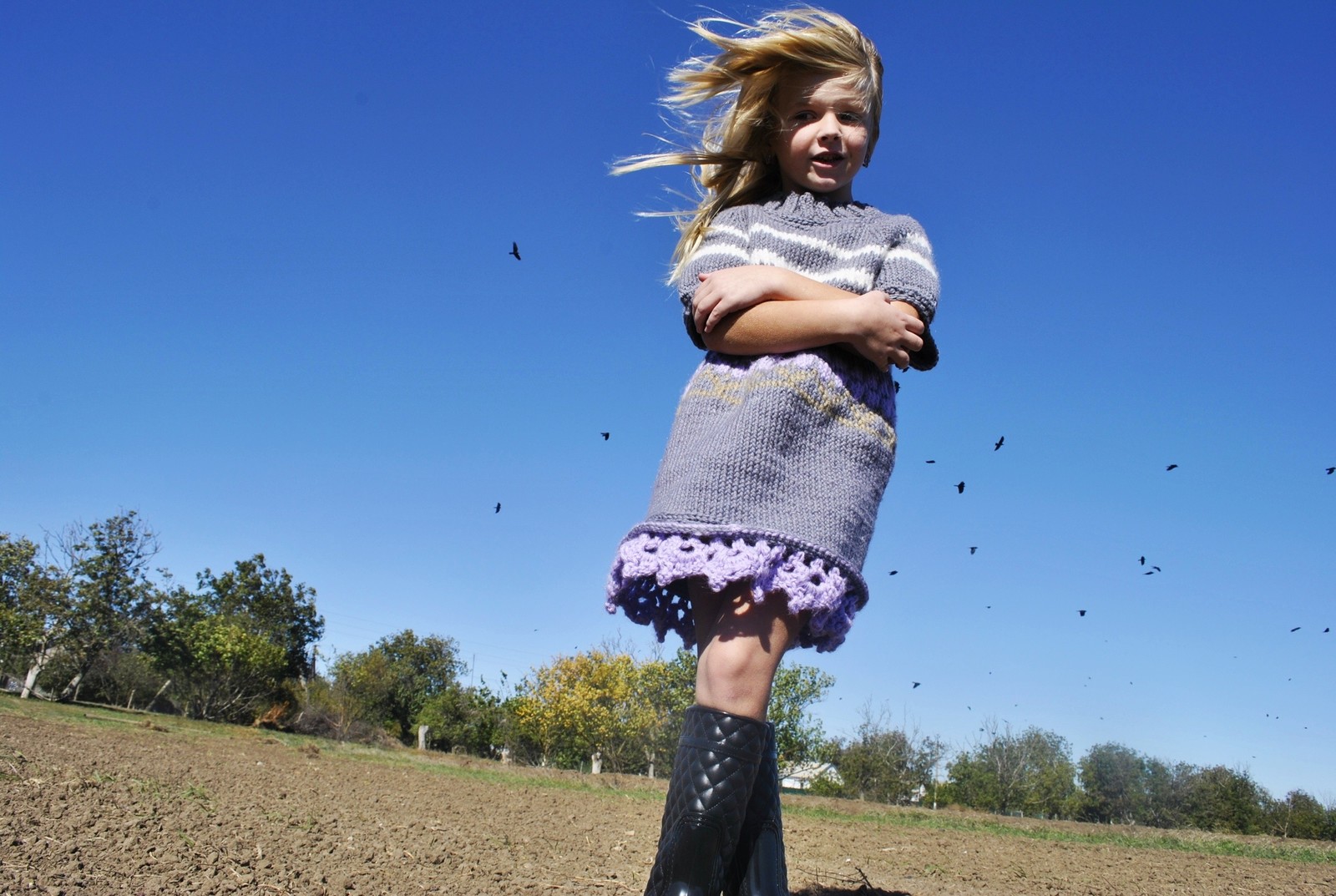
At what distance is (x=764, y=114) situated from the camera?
2.29 m

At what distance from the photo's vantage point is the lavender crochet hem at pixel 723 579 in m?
1.65

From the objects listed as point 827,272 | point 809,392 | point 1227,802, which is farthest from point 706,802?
point 1227,802

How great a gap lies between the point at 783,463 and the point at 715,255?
1.80 ft

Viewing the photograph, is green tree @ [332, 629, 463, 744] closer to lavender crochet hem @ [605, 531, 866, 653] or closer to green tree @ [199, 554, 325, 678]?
green tree @ [199, 554, 325, 678]

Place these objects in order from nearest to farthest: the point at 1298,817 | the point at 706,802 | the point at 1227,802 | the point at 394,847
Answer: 1. the point at 706,802
2. the point at 394,847
3. the point at 1298,817
4. the point at 1227,802

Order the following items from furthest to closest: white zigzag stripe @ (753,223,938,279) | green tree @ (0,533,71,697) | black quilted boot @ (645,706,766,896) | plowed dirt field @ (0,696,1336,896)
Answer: green tree @ (0,533,71,697)
plowed dirt field @ (0,696,1336,896)
white zigzag stripe @ (753,223,938,279)
black quilted boot @ (645,706,766,896)

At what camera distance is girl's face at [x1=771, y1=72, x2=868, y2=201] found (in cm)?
215

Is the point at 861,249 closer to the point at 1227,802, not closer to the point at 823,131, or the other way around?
the point at 823,131

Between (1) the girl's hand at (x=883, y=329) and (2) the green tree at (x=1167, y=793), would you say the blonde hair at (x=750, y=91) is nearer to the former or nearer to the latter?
(1) the girl's hand at (x=883, y=329)

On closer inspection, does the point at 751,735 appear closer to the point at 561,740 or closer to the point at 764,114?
the point at 764,114

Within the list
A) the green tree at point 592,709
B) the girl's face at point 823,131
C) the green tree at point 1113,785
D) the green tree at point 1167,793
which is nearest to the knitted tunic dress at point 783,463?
the girl's face at point 823,131

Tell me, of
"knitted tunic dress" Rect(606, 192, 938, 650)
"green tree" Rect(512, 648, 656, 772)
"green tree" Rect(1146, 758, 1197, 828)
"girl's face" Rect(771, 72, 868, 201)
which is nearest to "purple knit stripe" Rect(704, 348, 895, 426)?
"knitted tunic dress" Rect(606, 192, 938, 650)

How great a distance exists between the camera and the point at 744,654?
66.2 inches

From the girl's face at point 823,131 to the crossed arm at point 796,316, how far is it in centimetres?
45
